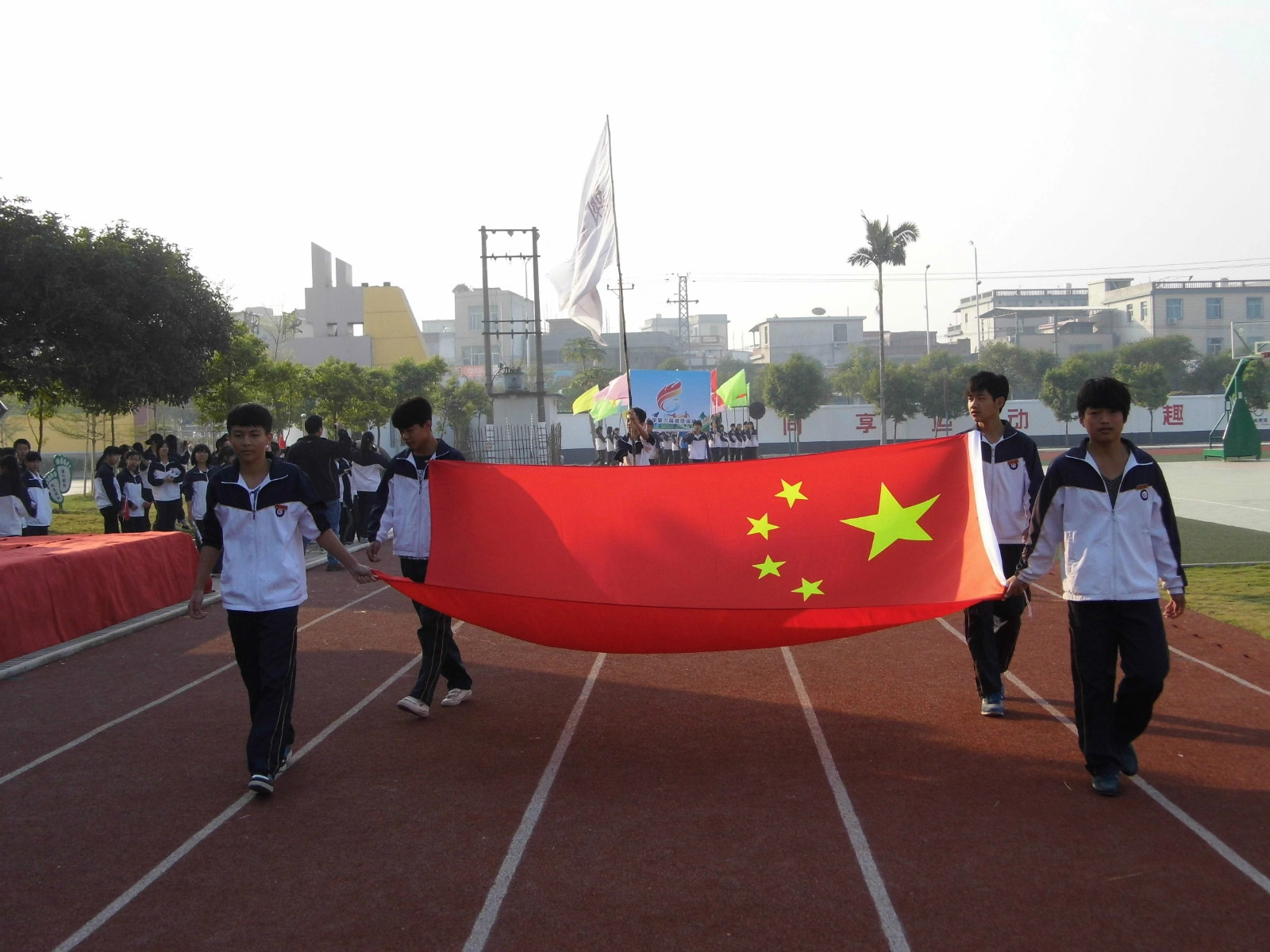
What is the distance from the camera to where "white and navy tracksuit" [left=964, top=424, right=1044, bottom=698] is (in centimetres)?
626

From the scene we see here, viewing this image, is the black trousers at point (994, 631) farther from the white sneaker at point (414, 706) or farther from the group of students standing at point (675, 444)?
the group of students standing at point (675, 444)

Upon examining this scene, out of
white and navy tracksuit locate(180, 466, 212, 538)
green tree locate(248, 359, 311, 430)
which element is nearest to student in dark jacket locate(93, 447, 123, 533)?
white and navy tracksuit locate(180, 466, 212, 538)

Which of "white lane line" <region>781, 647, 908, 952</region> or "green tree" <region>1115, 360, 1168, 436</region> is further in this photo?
"green tree" <region>1115, 360, 1168, 436</region>

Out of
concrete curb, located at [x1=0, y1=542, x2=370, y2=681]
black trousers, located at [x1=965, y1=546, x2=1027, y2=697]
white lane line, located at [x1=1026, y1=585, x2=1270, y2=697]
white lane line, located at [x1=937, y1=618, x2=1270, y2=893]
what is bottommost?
white lane line, located at [x1=1026, y1=585, x2=1270, y2=697]

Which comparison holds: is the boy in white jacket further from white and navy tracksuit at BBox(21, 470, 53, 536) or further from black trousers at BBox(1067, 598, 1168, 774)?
white and navy tracksuit at BBox(21, 470, 53, 536)

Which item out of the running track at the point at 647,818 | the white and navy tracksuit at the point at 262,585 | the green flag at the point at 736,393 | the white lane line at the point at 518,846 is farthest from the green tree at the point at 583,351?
the white and navy tracksuit at the point at 262,585

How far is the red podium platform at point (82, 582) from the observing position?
8.74 meters

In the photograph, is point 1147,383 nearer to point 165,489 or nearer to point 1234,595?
point 1234,595

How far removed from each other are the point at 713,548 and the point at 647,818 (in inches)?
72.0

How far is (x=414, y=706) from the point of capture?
21.5 feet

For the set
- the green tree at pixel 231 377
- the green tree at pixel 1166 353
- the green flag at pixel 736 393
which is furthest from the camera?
the green tree at pixel 1166 353

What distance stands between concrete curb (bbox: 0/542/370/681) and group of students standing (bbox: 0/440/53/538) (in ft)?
8.63

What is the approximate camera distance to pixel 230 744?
6.27m

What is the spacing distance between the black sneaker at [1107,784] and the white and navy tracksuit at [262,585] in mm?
3891
